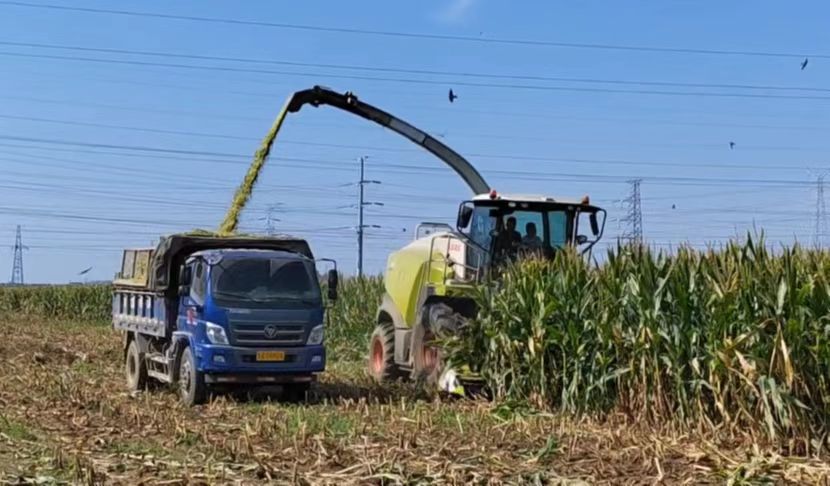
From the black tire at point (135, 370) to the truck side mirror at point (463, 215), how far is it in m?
A: 5.67

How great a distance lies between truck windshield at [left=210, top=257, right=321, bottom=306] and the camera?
47.6ft

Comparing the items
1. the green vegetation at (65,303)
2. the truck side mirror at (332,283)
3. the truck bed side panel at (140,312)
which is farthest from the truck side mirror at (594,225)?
the green vegetation at (65,303)

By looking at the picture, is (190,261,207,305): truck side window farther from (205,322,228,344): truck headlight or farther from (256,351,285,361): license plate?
(256,351,285,361): license plate

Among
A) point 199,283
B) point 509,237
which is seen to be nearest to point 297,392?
point 199,283

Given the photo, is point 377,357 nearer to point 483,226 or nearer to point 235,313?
point 483,226

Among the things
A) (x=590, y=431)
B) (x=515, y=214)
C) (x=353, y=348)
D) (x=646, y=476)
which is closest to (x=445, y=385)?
(x=515, y=214)

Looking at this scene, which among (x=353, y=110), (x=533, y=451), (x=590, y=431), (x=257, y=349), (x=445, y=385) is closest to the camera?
(x=533, y=451)

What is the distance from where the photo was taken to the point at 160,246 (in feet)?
52.4

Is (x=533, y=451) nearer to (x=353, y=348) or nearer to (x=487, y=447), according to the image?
(x=487, y=447)

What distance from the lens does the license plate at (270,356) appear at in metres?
14.3

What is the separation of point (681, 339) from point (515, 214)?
5.05m

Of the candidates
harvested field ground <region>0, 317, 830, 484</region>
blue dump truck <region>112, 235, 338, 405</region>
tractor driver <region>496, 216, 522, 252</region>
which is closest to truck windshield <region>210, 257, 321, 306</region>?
blue dump truck <region>112, 235, 338, 405</region>

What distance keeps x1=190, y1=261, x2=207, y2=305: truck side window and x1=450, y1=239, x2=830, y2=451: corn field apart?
3.77 m

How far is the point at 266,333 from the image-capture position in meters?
14.3
